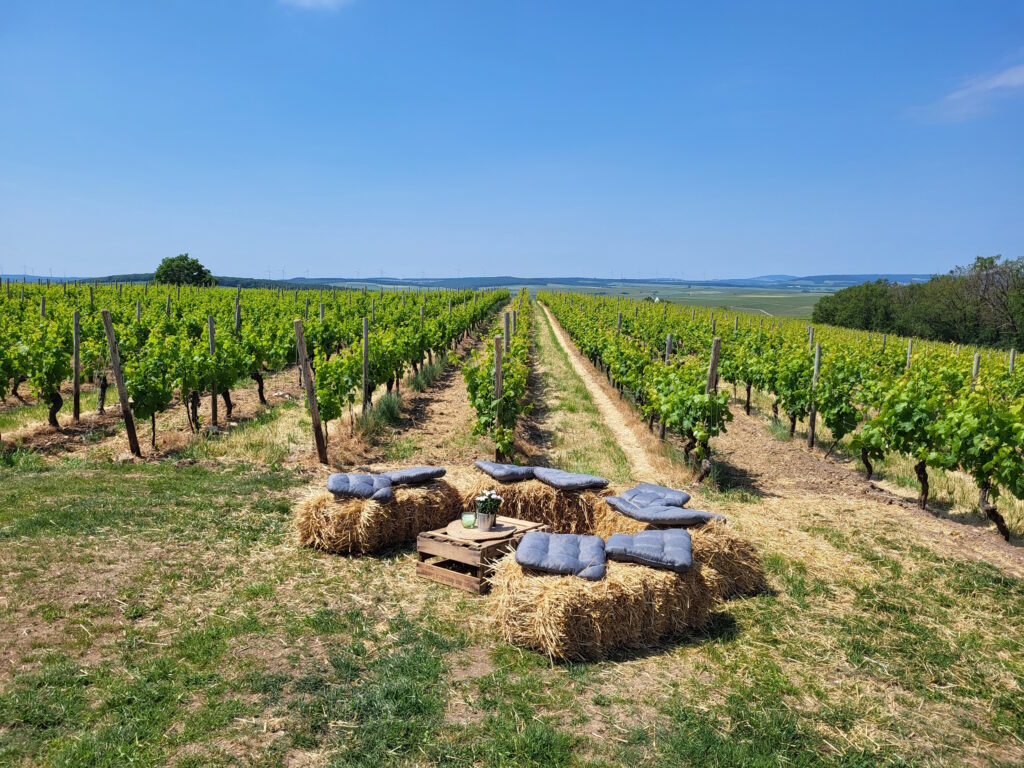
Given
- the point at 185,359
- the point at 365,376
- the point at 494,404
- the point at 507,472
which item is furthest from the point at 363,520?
the point at 185,359

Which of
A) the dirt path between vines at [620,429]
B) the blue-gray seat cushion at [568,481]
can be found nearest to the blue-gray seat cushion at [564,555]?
the blue-gray seat cushion at [568,481]

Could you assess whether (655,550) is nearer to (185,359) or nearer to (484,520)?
(484,520)

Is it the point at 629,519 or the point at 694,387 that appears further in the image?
the point at 694,387

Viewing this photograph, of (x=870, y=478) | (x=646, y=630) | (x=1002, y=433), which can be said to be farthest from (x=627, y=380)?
(x=646, y=630)

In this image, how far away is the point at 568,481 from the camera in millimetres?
7617

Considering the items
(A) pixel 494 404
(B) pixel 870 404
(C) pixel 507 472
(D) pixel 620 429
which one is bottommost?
(D) pixel 620 429

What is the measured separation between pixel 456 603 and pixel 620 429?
28.3 ft

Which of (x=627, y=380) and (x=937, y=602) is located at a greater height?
(x=627, y=380)

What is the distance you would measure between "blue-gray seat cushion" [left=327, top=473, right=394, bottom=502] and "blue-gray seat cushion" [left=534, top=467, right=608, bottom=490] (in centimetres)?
188

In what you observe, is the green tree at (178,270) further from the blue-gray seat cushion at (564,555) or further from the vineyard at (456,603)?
the blue-gray seat cushion at (564,555)

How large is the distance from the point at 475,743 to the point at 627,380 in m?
11.7

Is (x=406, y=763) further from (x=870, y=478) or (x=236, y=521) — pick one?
(x=870, y=478)

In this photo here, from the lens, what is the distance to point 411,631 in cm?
535

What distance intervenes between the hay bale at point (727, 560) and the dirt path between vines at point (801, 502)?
1.13 m
